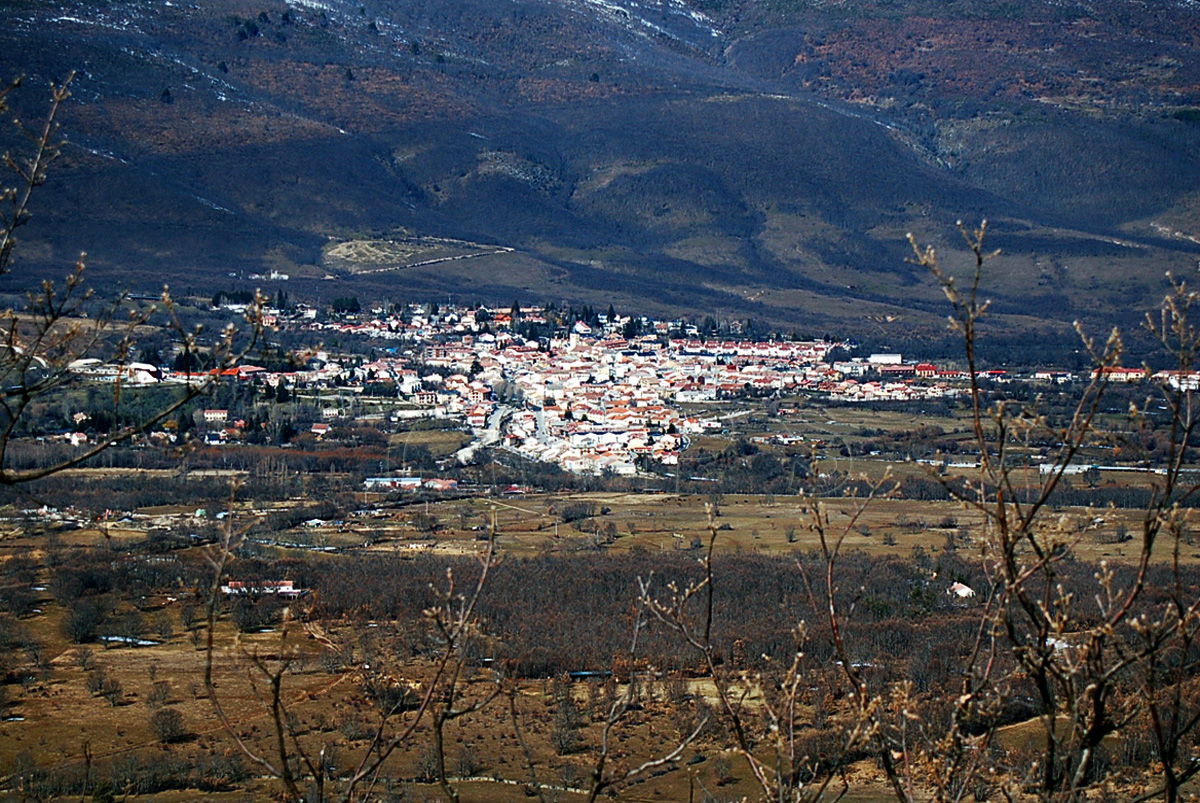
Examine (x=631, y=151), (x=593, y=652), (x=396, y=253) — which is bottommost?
(x=396, y=253)

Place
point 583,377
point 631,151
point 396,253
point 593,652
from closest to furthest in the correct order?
1. point 593,652
2. point 583,377
3. point 396,253
4. point 631,151

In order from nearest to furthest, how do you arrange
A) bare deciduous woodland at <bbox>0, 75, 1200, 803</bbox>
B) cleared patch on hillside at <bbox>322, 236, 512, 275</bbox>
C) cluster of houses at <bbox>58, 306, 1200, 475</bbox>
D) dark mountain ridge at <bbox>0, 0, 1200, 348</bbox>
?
bare deciduous woodland at <bbox>0, 75, 1200, 803</bbox> → cluster of houses at <bbox>58, 306, 1200, 475</bbox> → cleared patch on hillside at <bbox>322, 236, 512, 275</bbox> → dark mountain ridge at <bbox>0, 0, 1200, 348</bbox>

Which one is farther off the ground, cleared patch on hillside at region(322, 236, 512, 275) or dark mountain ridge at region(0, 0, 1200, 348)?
dark mountain ridge at region(0, 0, 1200, 348)

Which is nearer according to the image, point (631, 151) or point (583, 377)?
point (583, 377)

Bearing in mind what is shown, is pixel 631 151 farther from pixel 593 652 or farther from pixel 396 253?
pixel 593 652

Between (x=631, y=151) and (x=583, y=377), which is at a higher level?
(x=631, y=151)

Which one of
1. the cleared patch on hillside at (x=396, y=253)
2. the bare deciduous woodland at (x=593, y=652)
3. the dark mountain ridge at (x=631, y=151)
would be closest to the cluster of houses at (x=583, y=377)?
the dark mountain ridge at (x=631, y=151)

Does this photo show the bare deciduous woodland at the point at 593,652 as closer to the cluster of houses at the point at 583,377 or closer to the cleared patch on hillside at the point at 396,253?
the cluster of houses at the point at 583,377

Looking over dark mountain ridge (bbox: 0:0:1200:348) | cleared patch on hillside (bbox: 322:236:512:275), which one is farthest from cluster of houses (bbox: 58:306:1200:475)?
cleared patch on hillside (bbox: 322:236:512:275)

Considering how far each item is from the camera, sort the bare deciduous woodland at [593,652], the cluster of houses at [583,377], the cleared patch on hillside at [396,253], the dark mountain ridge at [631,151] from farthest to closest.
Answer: the dark mountain ridge at [631,151] < the cleared patch on hillside at [396,253] < the cluster of houses at [583,377] < the bare deciduous woodland at [593,652]

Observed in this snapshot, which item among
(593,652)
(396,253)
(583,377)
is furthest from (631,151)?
(593,652)

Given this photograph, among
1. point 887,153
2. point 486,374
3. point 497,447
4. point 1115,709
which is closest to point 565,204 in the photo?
point 887,153

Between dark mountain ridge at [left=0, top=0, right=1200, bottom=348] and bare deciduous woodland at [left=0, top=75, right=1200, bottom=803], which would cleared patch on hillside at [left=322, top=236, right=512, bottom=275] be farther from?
bare deciduous woodland at [left=0, top=75, right=1200, bottom=803]

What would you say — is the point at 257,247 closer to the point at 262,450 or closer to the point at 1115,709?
the point at 262,450
